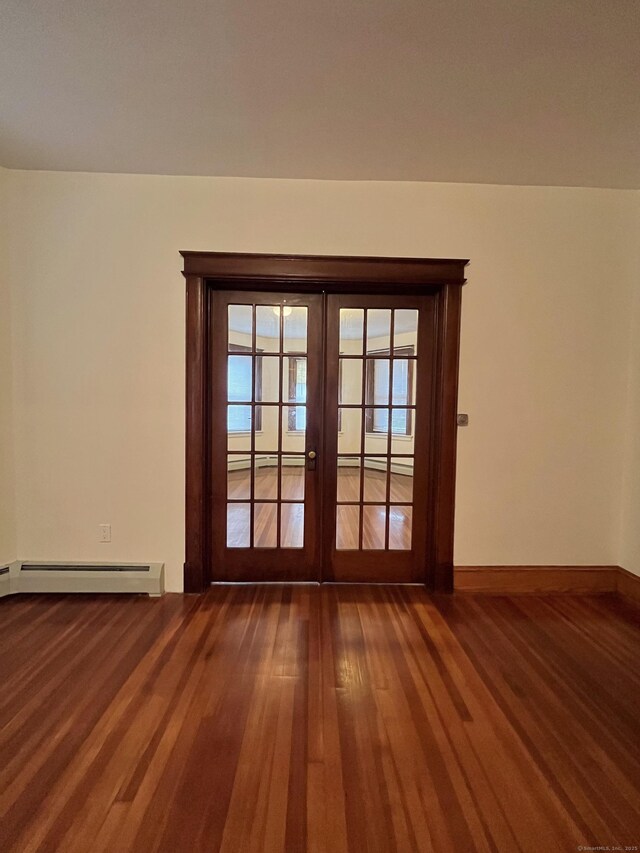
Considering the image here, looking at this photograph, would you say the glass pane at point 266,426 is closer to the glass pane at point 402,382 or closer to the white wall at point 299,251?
the white wall at point 299,251

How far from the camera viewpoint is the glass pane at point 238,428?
286 centimetres

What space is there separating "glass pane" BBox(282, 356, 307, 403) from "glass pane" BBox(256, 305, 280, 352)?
0.15 m

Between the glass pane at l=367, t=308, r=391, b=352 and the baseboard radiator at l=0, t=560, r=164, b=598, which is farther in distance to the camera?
the glass pane at l=367, t=308, r=391, b=352

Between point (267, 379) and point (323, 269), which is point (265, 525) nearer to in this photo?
point (267, 379)

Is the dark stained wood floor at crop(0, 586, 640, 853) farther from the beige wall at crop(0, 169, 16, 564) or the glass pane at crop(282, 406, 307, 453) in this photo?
the glass pane at crop(282, 406, 307, 453)

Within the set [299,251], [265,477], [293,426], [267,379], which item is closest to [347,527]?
[265,477]

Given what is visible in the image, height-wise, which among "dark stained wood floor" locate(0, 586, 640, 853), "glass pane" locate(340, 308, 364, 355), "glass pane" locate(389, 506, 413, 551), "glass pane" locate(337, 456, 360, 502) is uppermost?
"glass pane" locate(340, 308, 364, 355)

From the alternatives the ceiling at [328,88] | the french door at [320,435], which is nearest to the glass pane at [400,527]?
the french door at [320,435]

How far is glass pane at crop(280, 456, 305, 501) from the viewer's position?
2887mm

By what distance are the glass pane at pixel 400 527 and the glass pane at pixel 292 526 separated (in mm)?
651

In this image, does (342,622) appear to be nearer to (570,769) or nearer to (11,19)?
(570,769)

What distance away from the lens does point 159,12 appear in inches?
59.4

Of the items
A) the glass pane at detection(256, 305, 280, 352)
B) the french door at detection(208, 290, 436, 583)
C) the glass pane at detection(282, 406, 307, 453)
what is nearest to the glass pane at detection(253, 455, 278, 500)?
the french door at detection(208, 290, 436, 583)

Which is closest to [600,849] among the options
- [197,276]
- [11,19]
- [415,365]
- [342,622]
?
[342,622]
